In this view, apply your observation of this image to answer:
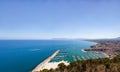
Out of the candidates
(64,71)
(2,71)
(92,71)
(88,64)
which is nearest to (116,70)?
(92,71)

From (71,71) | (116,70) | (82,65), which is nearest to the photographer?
(116,70)

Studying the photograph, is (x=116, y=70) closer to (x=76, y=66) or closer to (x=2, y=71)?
(x=76, y=66)

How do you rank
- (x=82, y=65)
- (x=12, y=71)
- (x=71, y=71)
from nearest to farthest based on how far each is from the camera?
(x=71, y=71), (x=82, y=65), (x=12, y=71)

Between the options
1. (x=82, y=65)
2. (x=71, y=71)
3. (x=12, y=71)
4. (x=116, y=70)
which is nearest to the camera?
(x=116, y=70)

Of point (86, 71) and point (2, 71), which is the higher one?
point (86, 71)

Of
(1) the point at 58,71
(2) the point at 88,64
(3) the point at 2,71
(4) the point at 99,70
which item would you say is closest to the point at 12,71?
(3) the point at 2,71

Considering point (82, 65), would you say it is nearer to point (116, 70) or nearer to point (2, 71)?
point (116, 70)

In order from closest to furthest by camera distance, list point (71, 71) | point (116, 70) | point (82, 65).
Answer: point (116, 70), point (71, 71), point (82, 65)

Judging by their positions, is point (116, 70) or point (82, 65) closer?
point (116, 70)

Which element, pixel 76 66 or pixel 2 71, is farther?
pixel 2 71
